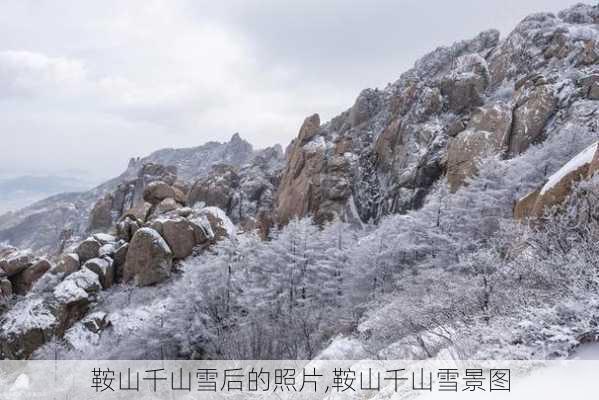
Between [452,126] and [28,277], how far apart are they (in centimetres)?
4995

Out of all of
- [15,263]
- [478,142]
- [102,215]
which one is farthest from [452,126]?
[102,215]

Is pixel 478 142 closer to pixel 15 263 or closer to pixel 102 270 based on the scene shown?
pixel 102 270

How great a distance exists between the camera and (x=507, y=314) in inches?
329

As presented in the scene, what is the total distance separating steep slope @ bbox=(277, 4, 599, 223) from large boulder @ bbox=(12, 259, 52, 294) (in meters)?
28.7

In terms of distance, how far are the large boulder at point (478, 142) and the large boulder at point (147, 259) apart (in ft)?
94.3

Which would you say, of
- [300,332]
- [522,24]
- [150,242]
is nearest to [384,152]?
[522,24]

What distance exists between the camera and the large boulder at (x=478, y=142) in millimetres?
39688

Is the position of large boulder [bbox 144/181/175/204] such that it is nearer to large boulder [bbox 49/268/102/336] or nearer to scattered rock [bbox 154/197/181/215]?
scattered rock [bbox 154/197/181/215]

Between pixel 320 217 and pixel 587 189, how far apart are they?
40206 mm

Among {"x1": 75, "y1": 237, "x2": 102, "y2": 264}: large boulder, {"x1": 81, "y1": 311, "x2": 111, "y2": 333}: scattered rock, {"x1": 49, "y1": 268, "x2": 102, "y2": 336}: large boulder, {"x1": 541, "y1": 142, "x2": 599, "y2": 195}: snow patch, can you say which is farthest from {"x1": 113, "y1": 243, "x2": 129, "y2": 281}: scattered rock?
{"x1": 541, "y1": 142, "x2": 599, "y2": 195}: snow patch

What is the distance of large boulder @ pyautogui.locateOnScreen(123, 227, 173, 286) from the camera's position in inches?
1527

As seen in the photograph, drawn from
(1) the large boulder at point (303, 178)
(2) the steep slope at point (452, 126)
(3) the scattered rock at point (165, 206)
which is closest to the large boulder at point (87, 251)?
(3) the scattered rock at point (165, 206)

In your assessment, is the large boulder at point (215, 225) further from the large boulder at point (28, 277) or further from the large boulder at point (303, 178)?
the large boulder at point (28, 277)

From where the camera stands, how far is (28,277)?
135ft
